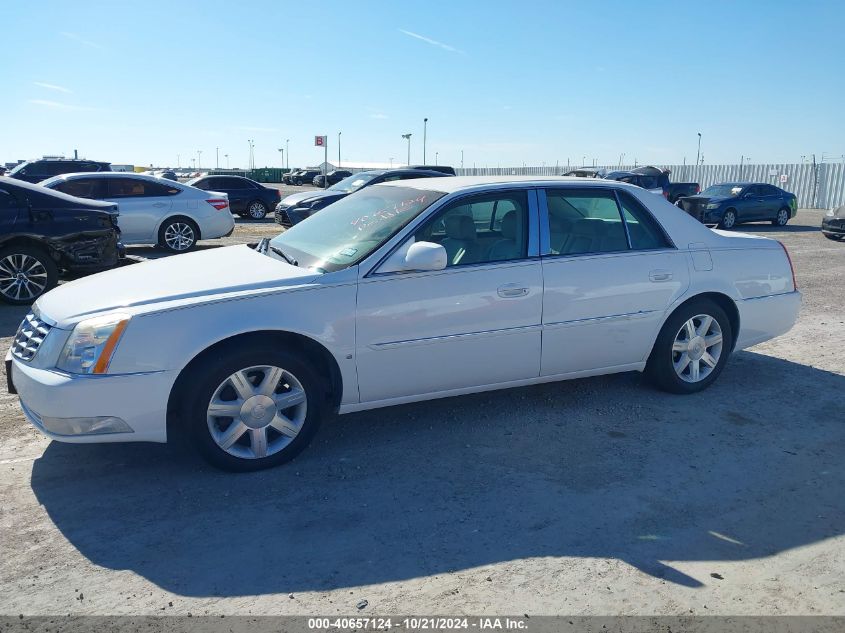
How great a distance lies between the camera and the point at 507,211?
495cm

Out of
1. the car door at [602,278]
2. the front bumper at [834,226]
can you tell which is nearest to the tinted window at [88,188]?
the car door at [602,278]

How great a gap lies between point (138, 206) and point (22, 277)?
181 inches

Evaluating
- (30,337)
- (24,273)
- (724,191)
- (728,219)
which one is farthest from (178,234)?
(724,191)

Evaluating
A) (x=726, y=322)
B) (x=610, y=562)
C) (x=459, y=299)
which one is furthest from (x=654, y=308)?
(x=610, y=562)

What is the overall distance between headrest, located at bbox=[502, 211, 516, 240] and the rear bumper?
1965 millimetres

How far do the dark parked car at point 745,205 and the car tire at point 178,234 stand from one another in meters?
14.1

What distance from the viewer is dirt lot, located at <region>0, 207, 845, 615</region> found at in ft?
9.96

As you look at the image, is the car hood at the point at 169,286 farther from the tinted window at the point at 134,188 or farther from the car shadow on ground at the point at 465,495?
the tinted window at the point at 134,188

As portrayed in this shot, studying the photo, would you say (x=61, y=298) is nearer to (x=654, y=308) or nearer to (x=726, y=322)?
(x=654, y=308)

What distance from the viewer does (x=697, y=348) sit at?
5496 millimetres

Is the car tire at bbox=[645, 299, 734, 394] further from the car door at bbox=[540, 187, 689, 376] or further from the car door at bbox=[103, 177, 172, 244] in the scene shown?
the car door at bbox=[103, 177, 172, 244]

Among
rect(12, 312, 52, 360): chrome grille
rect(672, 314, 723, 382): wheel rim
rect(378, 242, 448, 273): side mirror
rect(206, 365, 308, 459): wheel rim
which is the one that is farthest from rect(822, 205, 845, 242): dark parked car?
rect(12, 312, 52, 360): chrome grille

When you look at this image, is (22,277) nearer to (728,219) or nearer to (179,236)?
(179,236)

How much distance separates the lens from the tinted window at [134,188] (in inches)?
513
